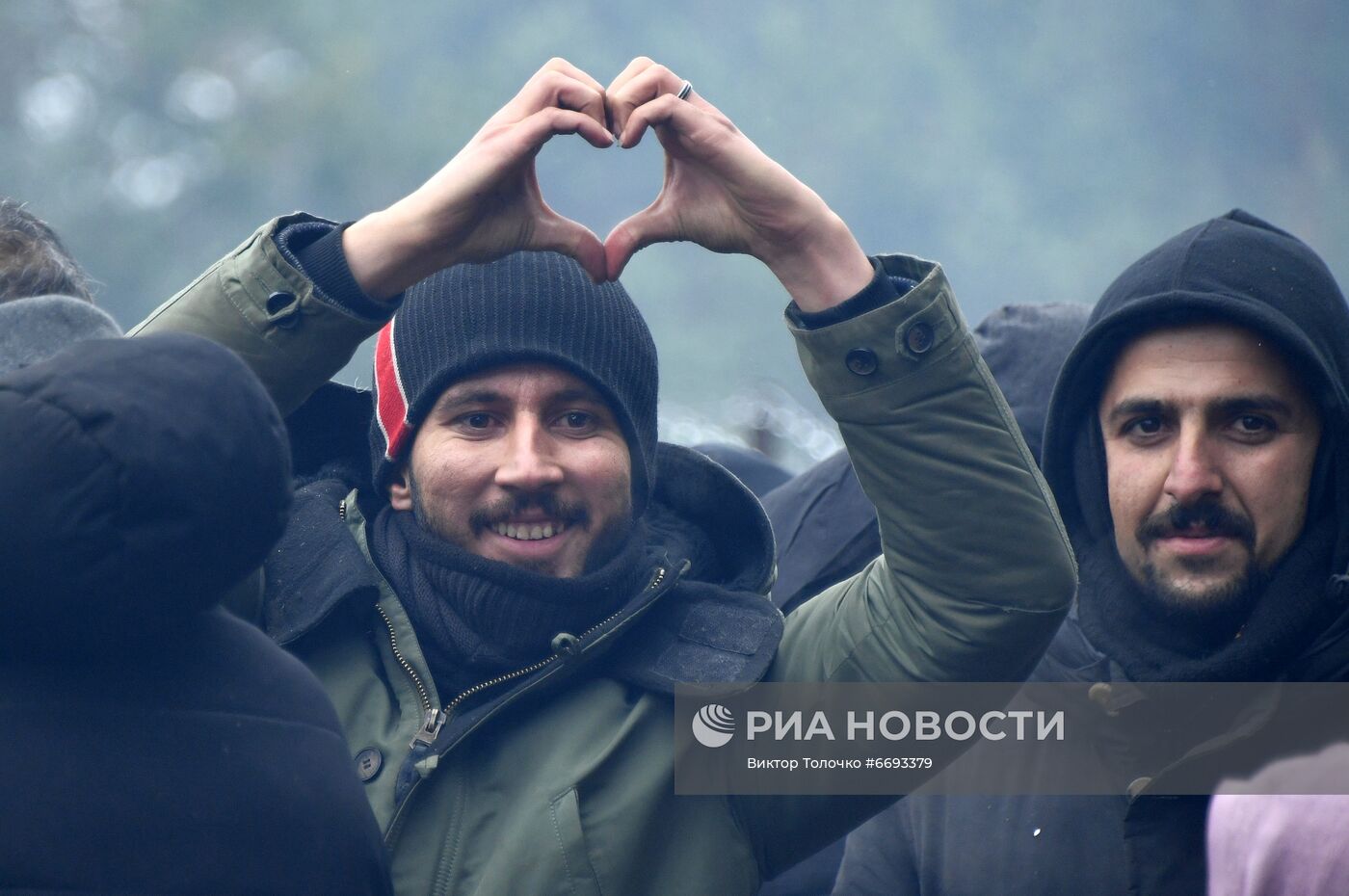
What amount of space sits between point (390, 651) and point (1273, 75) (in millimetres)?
18243

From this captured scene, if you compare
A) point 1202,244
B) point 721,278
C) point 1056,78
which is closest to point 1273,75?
point 1056,78

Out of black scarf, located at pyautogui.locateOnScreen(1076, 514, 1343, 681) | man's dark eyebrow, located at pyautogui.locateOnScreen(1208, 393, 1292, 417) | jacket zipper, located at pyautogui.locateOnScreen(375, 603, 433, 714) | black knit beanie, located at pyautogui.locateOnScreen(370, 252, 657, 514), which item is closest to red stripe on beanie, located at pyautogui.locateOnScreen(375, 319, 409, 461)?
black knit beanie, located at pyautogui.locateOnScreen(370, 252, 657, 514)

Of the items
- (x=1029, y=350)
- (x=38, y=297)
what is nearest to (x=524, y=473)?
(x=38, y=297)

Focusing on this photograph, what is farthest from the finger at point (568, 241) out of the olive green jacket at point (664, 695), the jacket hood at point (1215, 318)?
the jacket hood at point (1215, 318)

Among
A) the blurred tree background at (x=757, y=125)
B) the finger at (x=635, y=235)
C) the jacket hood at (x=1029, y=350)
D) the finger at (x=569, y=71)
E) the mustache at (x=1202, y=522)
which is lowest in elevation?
the finger at (x=635, y=235)

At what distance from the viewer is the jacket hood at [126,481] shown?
1289mm

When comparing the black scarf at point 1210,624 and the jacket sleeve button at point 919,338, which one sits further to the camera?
the black scarf at point 1210,624

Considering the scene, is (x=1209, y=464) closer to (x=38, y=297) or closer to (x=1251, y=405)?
(x=1251, y=405)

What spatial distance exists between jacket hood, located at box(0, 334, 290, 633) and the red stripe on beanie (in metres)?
1.14

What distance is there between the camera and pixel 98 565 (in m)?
1.31

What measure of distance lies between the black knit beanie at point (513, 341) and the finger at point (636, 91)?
0.47m

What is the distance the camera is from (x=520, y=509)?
2.45m

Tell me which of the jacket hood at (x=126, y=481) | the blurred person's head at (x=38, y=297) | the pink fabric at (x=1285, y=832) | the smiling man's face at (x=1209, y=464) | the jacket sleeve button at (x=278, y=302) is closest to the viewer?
the jacket hood at (x=126, y=481)

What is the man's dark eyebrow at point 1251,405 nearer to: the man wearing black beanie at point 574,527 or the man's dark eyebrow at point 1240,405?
the man's dark eyebrow at point 1240,405
